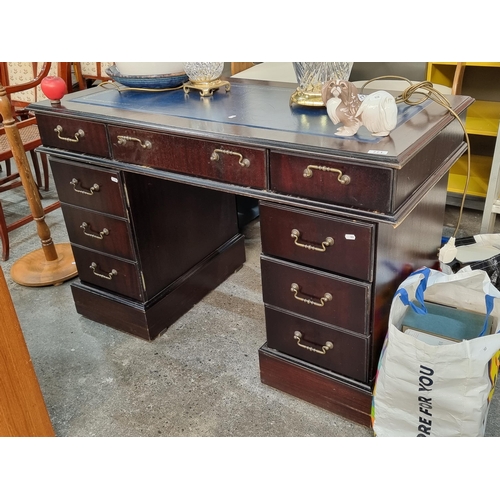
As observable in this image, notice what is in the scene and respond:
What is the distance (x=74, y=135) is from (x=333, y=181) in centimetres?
96

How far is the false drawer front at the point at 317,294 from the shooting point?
1.46 m

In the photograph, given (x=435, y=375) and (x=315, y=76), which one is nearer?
(x=435, y=375)

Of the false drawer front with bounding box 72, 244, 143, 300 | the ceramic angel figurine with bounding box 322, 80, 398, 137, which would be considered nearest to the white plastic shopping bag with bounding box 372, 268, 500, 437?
the ceramic angel figurine with bounding box 322, 80, 398, 137

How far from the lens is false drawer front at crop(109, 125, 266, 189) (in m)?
1.44

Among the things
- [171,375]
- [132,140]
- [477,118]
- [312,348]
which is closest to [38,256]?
[171,375]

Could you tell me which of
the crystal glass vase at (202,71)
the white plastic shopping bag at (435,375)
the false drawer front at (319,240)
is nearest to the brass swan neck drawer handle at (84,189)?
the crystal glass vase at (202,71)

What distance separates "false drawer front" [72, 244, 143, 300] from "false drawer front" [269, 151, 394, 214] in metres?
0.80

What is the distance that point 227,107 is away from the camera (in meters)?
1.69

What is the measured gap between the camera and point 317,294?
1526mm

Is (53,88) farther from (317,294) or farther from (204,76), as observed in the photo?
(317,294)

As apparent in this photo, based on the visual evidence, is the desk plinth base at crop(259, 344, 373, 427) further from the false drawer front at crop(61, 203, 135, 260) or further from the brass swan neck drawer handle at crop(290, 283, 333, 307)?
the false drawer front at crop(61, 203, 135, 260)

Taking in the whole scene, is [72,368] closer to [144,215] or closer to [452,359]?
[144,215]

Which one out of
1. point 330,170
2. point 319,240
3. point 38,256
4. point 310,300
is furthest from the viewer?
point 38,256

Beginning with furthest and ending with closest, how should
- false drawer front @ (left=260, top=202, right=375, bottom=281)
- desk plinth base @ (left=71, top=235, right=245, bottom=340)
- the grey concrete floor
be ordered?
1. desk plinth base @ (left=71, top=235, right=245, bottom=340)
2. the grey concrete floor
3. false drawer front @ (left=260, top=202, right=375, bottom=281)
